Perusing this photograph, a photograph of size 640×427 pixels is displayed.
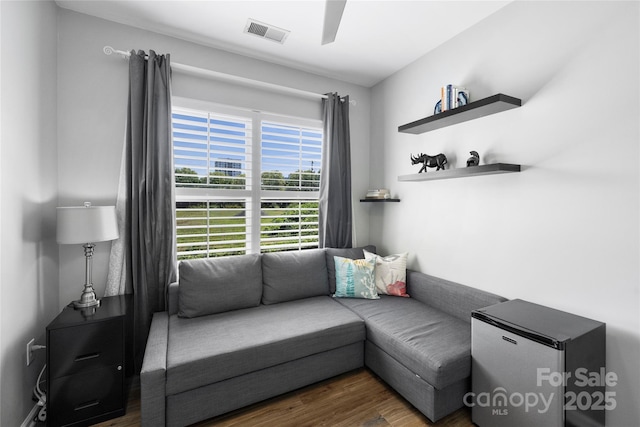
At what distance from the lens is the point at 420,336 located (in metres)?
1.93

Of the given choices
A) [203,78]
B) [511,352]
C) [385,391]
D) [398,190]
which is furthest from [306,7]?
[385,391]

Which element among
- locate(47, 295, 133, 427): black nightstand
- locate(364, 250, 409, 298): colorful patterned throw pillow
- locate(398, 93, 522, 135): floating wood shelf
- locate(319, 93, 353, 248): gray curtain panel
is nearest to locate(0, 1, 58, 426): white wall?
locate(47, 295, 133, 427): black nightstand

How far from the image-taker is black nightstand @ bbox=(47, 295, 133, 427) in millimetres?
1633

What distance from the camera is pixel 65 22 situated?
2.10m

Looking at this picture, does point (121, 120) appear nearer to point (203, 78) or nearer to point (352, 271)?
point (203, 78)

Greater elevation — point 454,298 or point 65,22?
point 65,22

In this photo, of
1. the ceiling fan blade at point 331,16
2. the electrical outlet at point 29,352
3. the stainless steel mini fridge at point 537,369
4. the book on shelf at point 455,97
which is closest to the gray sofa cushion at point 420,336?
the stainless steel mini fridge at point 537,369

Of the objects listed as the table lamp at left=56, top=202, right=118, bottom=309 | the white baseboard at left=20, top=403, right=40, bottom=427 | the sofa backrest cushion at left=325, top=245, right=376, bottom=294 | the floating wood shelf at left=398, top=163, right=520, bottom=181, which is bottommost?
the white baseboard at left=20, top=403, right=40, bottom=427

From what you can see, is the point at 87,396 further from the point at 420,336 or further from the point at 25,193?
the point at 420,336

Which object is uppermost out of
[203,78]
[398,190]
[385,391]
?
[203,78]

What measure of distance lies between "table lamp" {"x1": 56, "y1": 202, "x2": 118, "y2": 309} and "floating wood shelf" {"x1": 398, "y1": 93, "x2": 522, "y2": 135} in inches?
94.7

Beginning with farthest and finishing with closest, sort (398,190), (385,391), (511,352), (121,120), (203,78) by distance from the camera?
(398,190), (203,78), (121,120), (385,391), (511,352)

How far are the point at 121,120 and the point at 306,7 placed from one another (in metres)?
1.65

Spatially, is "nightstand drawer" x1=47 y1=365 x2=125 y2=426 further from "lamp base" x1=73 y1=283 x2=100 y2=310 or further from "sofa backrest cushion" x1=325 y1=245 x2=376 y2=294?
"sofa backrest cushion" x1=325 y1=245 x2=376 y2=294
